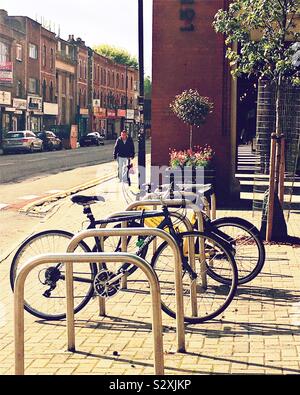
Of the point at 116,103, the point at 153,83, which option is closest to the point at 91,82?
the point at 116,103

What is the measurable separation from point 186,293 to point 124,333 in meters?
1.00

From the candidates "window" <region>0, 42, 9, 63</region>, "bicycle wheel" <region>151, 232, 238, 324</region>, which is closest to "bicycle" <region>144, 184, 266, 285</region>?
"bicycle wheel" <region>151, 232, 238, 324</region>

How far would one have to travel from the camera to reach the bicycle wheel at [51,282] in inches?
271

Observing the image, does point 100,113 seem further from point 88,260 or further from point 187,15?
point 88,260

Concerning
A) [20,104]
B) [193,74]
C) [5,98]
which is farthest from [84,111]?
[193,74]

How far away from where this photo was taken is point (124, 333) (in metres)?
6.39

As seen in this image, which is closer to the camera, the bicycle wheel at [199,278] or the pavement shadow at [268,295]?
the bicycle wheel at [199,278]

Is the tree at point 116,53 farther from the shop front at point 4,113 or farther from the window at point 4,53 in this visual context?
the shop front at point 4,113

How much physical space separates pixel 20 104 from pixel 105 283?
5766 centimetres

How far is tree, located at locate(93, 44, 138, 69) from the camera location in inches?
5148

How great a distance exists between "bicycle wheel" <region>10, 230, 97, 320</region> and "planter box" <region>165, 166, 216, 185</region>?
885 cm

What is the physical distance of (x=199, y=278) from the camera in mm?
7301

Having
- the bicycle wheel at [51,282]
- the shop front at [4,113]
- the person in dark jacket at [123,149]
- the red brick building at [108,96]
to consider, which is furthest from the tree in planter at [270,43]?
the red brick building at [108,96]
